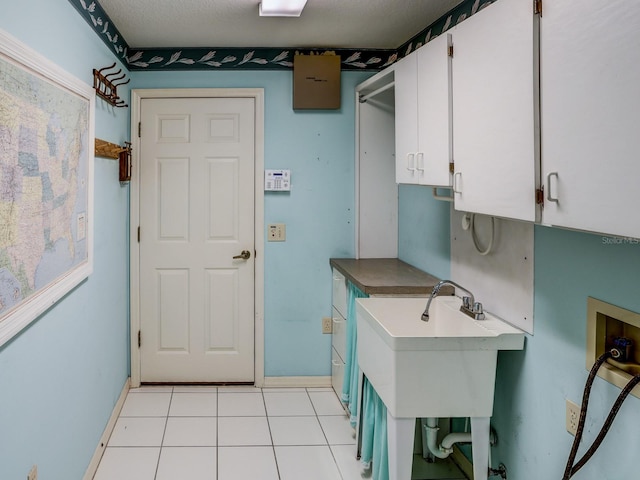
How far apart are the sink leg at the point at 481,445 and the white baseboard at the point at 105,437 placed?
1.75 m

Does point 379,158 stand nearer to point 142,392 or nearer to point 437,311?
point 437,311

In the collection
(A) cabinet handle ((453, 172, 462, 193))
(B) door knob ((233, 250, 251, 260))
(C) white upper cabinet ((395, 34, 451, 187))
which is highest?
(C) white upper cabinet ((395, 34, 451, 187))

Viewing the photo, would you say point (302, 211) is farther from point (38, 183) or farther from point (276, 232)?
point (38, 183)

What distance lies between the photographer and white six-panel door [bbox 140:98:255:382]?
3717 millimetres

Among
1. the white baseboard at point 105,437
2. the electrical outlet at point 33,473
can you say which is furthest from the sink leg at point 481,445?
the white baseboard at point 105,437

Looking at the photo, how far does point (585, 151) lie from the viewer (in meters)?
1.29

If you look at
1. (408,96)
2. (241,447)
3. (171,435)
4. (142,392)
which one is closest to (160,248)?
(142,392)

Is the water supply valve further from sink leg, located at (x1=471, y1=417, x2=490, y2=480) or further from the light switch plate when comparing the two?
the light switch plate

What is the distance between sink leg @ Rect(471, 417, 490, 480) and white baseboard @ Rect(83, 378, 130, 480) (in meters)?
1.75

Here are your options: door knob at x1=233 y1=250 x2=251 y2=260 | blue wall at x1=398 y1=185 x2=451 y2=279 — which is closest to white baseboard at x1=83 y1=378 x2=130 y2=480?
door knob at x1=233 y1=250 x2=251 y2=260

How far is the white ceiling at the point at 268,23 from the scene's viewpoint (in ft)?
9.29

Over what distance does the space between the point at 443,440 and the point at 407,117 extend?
60.3 inches

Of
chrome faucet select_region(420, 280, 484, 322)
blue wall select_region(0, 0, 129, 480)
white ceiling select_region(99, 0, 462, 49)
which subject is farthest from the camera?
white ceiling select_region(99, 0, 462, 49)

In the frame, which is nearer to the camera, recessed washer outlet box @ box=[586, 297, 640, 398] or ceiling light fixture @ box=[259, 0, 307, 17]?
recessed washer outlet box @ box=[586, 297, 640, 398]
